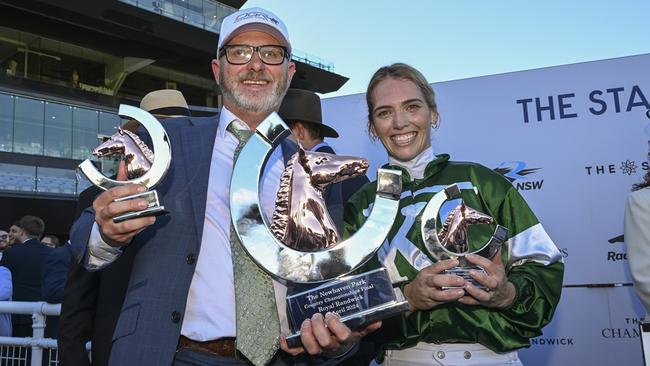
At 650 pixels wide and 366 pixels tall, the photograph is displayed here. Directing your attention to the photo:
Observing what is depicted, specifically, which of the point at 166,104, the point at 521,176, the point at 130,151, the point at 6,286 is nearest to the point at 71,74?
the point at 6,286

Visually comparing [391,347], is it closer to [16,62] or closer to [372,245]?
[372,245]

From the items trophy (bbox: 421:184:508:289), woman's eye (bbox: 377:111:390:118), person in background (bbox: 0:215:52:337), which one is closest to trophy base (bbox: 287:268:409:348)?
trophy (bbox: 421:184:508:289)

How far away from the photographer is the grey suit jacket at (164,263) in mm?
1567

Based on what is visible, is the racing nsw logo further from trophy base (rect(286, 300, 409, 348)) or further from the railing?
the railing

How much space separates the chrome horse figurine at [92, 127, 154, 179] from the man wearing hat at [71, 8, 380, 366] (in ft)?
0.36

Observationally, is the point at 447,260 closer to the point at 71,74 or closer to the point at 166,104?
the point at 166,104

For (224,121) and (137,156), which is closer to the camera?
(137,156)

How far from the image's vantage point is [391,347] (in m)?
1.99

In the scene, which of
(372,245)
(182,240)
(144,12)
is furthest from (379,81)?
(144,12)

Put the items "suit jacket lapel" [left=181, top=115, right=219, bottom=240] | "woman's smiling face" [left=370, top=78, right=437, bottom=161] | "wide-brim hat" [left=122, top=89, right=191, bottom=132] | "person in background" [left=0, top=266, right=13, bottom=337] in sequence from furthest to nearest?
"person in background" [left=0, top=266, right=13, bottom=337]
"wide-brim hat" [left=122, top=89, right=191, bottom=132]
"woman's smiling face" [left=370, top=78, right=437, bottom=161]
"suit jacket lapel" [left=181, top=115, right=219, bottom=240]

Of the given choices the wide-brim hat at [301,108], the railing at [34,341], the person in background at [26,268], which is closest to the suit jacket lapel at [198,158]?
the wide-brim hat at [301,108]

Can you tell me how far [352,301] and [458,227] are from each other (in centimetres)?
44

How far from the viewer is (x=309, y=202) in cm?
159

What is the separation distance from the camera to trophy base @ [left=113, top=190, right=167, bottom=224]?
140 cm
